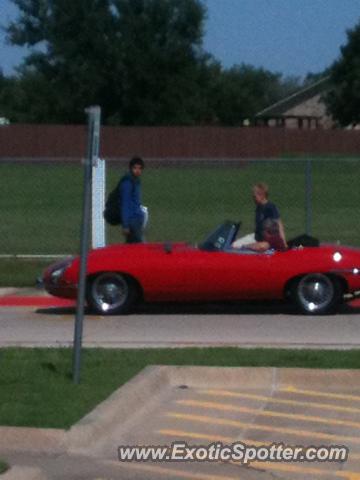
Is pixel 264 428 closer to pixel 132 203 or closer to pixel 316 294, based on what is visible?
pixel 316 294

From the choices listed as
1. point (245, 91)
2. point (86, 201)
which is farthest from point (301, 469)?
point (245, 91)

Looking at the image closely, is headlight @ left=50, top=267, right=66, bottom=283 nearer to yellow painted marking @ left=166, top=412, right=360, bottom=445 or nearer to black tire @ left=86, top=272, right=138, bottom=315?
black tire @ left=86, top=272, right=138, bottom=315

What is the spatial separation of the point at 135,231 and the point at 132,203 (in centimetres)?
36

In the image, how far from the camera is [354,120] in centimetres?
8512

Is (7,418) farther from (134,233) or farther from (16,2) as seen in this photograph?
(16,2)

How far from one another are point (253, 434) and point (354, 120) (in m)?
76.7

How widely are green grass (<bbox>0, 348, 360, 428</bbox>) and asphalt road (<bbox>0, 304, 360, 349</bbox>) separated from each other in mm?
1042

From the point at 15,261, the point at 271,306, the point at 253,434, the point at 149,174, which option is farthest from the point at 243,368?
the point at 149,174

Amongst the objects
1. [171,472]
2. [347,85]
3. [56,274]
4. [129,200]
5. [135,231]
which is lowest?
[171,472]

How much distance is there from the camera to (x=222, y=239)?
15609 mm

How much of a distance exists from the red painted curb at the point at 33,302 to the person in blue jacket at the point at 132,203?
3.80ft

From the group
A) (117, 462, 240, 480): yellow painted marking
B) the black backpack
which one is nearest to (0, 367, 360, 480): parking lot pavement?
(117, 462, 240, 480): yellow painted marking

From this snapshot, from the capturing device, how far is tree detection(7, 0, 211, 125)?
77438mm

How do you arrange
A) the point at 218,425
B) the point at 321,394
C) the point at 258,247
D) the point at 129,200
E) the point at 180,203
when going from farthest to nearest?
the point at 180,203, the point at 129,200, the point at 258,247, the point at 321,394, the point at 218,425
